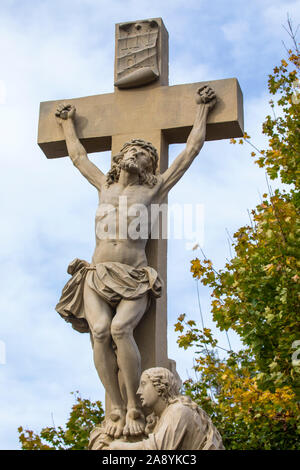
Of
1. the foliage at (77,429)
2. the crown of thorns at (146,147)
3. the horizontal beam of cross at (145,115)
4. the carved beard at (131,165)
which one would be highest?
the horizontal beam of cross at (145,115)

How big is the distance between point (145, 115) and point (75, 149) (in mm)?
912

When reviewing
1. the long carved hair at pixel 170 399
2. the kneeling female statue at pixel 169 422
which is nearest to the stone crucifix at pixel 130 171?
the long carved hair at pixel 170 399

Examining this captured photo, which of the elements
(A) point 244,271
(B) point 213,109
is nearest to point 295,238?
(A) point 244,271

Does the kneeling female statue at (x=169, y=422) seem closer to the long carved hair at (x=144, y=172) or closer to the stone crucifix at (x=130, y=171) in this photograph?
the stone crucifix at (x=130, y=171)

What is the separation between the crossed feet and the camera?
7160 mm

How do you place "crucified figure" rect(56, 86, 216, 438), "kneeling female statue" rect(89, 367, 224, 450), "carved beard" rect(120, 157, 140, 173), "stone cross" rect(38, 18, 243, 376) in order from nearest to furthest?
1. "kneeling female statue" rect(89, 367, 224, 450)
2. "crucified figure" rect(56, 86, 216, 438)
3. "carved beard" rect(120, 157, 140, 173)
4. "stone cross" rect(38, 18, 243, 376)

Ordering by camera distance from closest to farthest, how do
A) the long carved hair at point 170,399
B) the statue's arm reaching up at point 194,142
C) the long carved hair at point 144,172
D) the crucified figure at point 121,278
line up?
the long carved hair at point 170,399
the crucified figure at point 121,278
the long carved hair at point 144,172
the statue's arm reaching up at point 194,142

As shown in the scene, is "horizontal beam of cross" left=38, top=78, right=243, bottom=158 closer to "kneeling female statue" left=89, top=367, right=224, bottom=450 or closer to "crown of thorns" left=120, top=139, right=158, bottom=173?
"crown of thorns" left=120, top=139, right=158, bottom=173

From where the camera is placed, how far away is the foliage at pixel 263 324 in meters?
9.70

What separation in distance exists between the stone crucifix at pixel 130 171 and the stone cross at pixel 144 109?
0.01 meters

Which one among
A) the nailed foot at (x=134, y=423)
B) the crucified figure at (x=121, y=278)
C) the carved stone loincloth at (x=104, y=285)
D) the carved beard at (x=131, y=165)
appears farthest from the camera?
the carved beard at (x=131, y=165)

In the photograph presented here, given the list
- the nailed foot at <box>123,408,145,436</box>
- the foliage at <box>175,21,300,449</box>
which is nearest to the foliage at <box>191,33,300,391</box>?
the foliage at <box>175,21,300,449</box>

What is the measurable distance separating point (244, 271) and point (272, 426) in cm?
207

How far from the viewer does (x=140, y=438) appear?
7.13 metres
